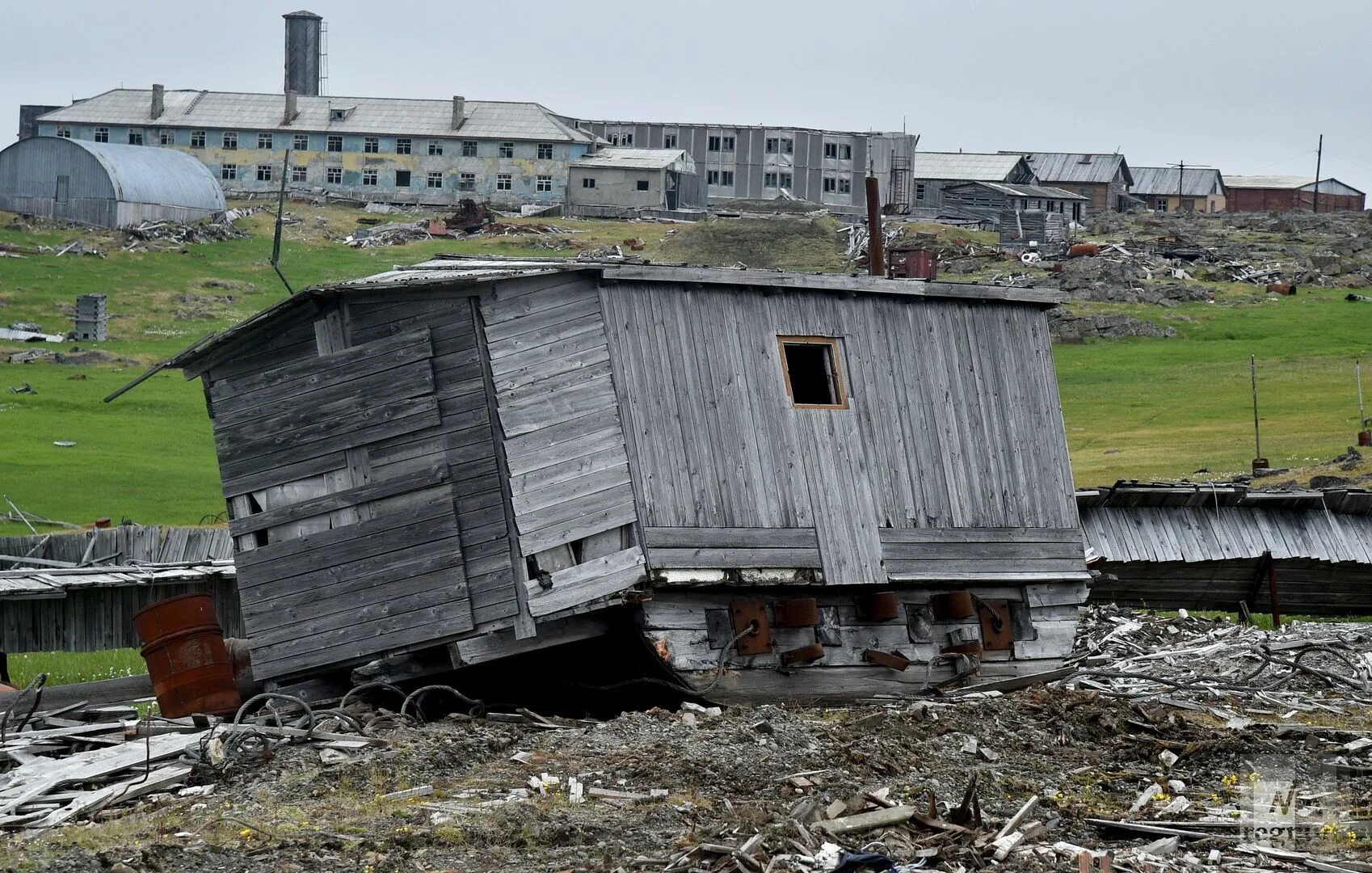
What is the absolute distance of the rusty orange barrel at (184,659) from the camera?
19.2 m

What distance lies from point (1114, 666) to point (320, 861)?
12600mm

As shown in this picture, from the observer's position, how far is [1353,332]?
58781 millimetres

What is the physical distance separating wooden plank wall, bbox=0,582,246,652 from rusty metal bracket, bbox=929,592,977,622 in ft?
35.2

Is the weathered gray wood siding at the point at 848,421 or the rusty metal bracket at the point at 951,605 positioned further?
the rusty metal bracket at the point at 951,605

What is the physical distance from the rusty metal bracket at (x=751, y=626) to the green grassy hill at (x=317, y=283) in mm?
18385

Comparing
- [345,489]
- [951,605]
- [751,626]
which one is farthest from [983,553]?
[345,489]

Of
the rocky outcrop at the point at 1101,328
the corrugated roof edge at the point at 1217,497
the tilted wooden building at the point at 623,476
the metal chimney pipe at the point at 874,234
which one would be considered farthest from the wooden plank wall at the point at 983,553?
the rocky outcrop at the point at 1101,328

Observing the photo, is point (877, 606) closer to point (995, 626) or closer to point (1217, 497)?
point (995, 626)

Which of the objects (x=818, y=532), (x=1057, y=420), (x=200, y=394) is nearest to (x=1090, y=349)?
(x=200, y=394)

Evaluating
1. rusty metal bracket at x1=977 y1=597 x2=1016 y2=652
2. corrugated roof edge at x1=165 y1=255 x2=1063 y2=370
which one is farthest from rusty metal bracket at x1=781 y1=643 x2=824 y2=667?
corrugated roof edge at x1=165 y1=255 x2=1063 y2=370

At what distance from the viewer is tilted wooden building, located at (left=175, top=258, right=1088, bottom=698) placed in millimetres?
17406

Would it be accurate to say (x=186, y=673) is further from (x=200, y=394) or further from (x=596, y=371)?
(x=200, y=394)

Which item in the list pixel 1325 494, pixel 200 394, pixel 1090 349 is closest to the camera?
pixel 1325 494

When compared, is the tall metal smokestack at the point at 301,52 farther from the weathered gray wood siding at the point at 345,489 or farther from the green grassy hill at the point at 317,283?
the weathered gray wood siding at the point at 345,489
